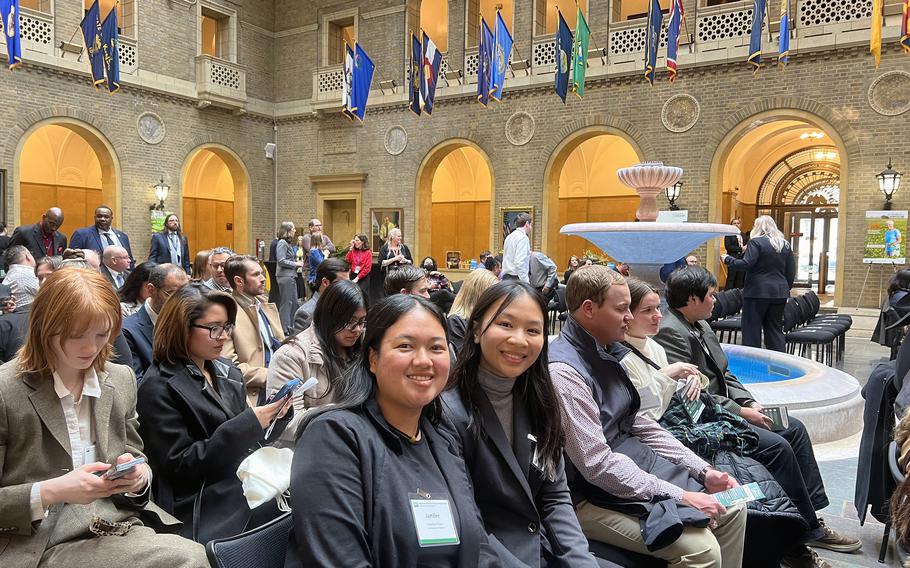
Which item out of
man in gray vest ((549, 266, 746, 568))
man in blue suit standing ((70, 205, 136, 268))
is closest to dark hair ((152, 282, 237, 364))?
man in gray vest ((549, 266, 746, 568))

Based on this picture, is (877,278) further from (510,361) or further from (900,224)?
(510,361)

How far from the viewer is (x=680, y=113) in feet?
44.7

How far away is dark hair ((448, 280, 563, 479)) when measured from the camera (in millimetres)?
2117

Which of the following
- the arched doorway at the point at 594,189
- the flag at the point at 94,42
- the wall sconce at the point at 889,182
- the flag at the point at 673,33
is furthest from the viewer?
the arched doorway at the point at 594,189

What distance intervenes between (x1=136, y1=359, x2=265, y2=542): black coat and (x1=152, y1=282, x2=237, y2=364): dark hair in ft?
0.27

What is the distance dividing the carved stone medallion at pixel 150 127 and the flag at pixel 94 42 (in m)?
2.76

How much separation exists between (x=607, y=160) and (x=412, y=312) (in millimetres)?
19508

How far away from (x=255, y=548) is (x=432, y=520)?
1.41 feet

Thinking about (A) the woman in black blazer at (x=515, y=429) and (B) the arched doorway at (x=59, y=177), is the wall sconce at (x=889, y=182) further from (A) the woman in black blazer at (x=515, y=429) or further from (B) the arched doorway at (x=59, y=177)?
(B) the arched doorway at (x=59, y=177)

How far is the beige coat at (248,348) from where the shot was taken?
11.9 ft

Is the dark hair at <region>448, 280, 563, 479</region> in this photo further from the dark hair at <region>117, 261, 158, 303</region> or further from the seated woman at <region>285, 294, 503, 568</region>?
the dark hair at <region>117, 261, 158, 303</region>

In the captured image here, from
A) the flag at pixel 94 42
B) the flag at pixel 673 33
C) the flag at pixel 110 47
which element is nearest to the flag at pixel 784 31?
the flag at pixel 673 33

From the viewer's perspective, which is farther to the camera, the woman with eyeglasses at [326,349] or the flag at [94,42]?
the flag at [94,42]

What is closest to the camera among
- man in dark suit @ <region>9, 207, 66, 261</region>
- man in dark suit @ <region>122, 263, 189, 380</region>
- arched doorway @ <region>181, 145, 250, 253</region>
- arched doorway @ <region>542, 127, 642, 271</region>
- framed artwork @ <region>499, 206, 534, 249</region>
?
man in dark suit @ <region>122, 263, 189, 380</region>
